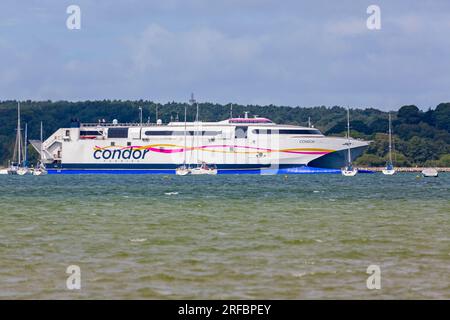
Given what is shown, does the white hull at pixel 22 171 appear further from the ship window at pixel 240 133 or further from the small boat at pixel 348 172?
the small boat at pixel 348 172

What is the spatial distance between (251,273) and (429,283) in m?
5.08

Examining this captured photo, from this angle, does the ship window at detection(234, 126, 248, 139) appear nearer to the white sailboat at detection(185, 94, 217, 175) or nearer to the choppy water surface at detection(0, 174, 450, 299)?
the white sailboat at detection(185, 94, 217, 175)

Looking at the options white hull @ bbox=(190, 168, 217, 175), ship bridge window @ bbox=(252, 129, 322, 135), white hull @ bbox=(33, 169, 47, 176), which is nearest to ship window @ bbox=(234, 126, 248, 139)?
ship bridge window @ bbox=(252, 129, 322, 135)

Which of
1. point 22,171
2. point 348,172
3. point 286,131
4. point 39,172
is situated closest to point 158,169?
point 286,131

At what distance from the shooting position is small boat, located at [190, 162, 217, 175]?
148625 millimetres

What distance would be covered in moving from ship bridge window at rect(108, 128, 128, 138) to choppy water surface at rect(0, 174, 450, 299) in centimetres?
9632

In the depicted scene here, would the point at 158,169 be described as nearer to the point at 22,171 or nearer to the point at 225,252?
the point at 22,171

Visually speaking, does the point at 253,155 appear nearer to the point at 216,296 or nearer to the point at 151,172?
the point at 151,172

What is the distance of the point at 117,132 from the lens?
509 ft

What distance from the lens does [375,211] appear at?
2216 inches

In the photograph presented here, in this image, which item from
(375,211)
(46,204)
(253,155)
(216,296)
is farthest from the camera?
(253,155)
